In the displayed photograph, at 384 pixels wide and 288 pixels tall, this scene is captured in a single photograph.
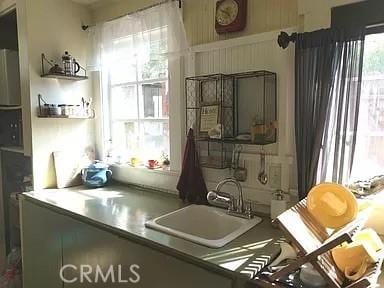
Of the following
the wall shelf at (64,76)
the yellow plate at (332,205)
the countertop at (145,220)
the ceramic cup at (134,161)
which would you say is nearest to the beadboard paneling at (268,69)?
the countertop at (145,220)

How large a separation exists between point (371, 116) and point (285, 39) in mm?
519

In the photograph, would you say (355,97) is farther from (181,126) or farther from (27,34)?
(27,34)

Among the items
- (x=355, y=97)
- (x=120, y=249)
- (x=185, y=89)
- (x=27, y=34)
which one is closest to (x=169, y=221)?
(x=120, y=249)

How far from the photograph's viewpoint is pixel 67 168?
2.41 metres

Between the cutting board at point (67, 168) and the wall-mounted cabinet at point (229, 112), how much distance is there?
1082 mm

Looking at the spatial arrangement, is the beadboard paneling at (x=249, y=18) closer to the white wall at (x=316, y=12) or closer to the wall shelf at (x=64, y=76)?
the white wall at (x=316, y=12)

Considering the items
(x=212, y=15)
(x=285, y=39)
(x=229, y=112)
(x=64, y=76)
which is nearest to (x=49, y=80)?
(x=64, y=76)

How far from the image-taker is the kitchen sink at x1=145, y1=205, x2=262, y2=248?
161 cm

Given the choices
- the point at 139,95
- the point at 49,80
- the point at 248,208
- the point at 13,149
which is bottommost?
the point at 248,208

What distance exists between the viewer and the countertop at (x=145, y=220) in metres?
1.21

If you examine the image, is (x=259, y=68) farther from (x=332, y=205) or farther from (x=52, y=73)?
(x=52, y=73)

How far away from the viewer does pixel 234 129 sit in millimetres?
1762

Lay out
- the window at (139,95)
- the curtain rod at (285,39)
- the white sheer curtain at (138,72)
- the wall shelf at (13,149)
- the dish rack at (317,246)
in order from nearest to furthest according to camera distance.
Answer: the dish rack at (317,246)
the curtain rod at (285,39)
the white sheer curtain at (138,72)
the window at (139,95)
the wall shelf at (13,149)

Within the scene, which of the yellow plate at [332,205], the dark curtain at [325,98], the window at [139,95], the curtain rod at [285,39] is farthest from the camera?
the window at [139,95]
